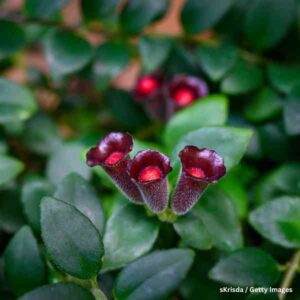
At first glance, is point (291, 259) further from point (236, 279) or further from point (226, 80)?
point (226, 80)

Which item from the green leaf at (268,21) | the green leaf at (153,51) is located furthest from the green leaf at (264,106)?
the green leaf at (153,51)

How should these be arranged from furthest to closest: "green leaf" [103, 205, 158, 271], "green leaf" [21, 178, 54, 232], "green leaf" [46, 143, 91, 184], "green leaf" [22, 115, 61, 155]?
"green leaf" [22, 115, 61, 155] < "green leaf" [46, 143, 91, 184] < "green leaf" [21, 178, 54, 232] < "green leaf" [103, 205, 158, 271]

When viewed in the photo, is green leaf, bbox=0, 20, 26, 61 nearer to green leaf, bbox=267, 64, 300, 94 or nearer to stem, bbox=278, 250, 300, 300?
green leaf, bbox=267, 64, 300, 94

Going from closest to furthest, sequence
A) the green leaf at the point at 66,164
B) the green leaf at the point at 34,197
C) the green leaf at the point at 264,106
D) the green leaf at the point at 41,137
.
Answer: the green leaf at the point at 34,197, the green leaf at the point at 66,164, the green leaf at the point at 264,106, the green leaf at the point at 41,137

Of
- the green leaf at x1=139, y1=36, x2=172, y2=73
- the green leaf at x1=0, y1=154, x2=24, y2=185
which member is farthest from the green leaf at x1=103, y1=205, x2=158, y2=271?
the green leaf at x1=139, y1=36, x2=172, y2=73

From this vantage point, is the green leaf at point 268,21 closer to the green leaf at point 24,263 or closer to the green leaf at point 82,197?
the green leaf at point 82,197

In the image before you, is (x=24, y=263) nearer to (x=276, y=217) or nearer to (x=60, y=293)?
(x=60, y=293)
